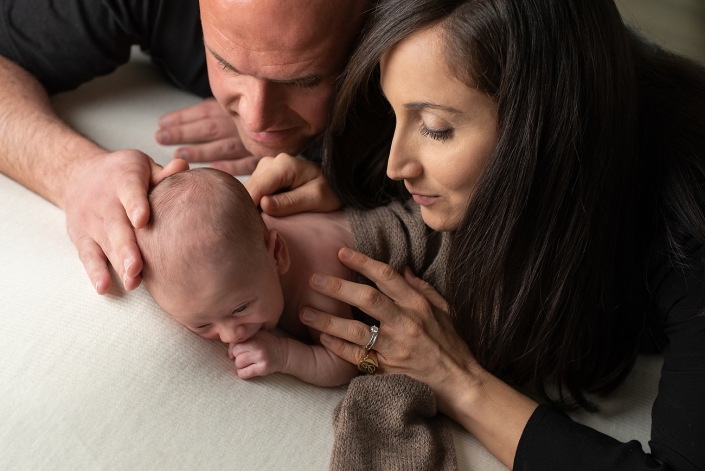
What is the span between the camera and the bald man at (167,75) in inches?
50.3

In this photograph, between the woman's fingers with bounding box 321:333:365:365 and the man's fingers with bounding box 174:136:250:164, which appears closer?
the woman's fingers with bounding box 321:333:365:365

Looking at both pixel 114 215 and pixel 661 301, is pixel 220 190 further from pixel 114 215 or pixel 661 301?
pixel 661 301

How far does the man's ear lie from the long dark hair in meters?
0.26

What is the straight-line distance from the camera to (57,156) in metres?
1.51

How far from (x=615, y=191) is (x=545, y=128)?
0.68 feet

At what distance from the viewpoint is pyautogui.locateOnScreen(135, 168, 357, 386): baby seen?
3.67 ft

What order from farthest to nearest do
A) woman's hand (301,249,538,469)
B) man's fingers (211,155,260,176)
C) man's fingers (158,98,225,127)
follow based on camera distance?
man's fingers (158,98,225,127) → man's fingers (211,155,260,176) → woman's hand (301,249,538,469)

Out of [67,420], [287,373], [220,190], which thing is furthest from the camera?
[287,373]

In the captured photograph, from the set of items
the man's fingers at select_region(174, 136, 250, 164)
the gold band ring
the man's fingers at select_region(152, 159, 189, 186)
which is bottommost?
the man's fingers at select_region(174, 136, 250, 164)

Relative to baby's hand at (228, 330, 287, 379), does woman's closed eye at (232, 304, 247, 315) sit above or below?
above

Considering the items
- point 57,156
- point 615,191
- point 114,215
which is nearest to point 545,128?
point 615,191

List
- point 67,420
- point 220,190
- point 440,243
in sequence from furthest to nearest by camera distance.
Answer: point 440,243 < point 220,190 < point 67,420

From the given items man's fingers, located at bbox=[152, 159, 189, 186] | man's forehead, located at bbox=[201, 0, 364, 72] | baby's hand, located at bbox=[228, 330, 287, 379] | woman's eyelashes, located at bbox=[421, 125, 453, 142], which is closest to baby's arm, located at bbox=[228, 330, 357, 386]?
baby's hand, located at bbox=[228, 330, 287, 379]

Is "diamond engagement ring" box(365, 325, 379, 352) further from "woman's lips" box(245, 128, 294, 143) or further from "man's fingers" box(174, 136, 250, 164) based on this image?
"man's fingers" box(174, 136, 250, 164)
